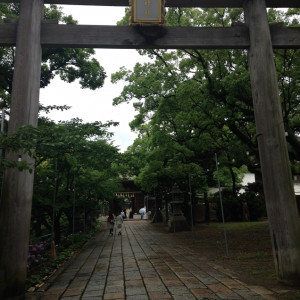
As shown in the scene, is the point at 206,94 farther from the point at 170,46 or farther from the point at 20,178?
the point at 20,178

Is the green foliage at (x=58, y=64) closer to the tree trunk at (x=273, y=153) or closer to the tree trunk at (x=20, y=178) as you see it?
the tree trunk at (x=20, y=178)

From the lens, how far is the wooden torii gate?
14.8 feet

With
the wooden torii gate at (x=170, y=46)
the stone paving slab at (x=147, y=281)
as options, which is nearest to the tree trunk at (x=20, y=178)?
the wooden torii gate at (x=170, y=46)

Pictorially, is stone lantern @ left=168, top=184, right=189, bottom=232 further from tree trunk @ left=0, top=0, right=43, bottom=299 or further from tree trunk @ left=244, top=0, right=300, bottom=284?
tree trunk @ left=0, top=0, right=43, bottom=299

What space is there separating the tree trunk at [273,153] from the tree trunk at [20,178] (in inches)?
173

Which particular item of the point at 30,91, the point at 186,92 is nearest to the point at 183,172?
the point at 186,92

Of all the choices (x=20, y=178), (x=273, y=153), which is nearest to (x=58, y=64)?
(x=20, y=178)

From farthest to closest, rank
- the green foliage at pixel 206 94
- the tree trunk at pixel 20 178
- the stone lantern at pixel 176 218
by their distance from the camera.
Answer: the stone lantern at pixel 176 218 → the green foliage at pixel 206 94 → the tree trunk at pixel 20 178

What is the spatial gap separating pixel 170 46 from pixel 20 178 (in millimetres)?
3937

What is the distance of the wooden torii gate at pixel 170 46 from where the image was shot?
4.50 m

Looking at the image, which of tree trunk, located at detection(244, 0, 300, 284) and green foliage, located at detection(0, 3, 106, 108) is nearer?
tree trunk, located at detection(244, 0, 300, 284)

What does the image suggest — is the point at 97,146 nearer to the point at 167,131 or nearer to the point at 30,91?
the point at 30,91

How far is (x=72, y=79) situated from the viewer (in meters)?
12.0

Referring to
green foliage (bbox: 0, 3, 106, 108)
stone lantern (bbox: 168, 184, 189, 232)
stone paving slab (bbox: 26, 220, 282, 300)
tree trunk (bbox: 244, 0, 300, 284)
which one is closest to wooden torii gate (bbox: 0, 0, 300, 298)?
tree trunk (bbox: 244, 0, 300, 284)
